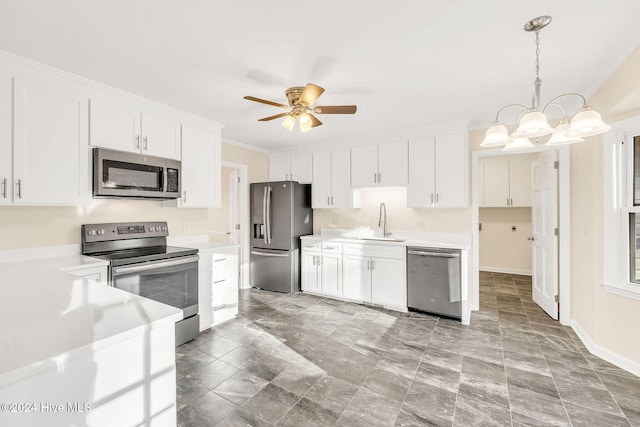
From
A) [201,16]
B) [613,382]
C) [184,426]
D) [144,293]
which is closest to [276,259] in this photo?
[144,293]

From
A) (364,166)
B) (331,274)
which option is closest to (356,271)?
(331,274)

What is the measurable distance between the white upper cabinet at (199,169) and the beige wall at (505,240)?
5.36 metres

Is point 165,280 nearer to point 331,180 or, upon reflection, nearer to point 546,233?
point 331,180

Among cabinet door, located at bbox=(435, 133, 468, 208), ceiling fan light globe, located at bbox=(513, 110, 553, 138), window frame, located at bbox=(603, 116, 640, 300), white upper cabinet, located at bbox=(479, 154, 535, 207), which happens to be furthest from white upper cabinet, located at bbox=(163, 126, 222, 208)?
white upper cabinet, located at bbox=(479, 154, 535, 207)

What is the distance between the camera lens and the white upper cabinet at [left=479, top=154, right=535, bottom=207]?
5.44m

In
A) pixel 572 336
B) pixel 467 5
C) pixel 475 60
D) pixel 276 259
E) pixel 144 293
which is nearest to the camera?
pixel 467 5

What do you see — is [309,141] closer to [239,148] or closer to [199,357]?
[239,148]

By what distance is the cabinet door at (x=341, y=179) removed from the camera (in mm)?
4473

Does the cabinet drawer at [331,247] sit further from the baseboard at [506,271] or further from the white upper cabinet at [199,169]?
the baseboard at [506,271]

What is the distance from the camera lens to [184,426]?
176 centimetres

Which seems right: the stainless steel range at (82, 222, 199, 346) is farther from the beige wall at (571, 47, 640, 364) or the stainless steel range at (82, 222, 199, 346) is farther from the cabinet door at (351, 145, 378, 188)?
the beige wall at (571, 47, 640, 364)

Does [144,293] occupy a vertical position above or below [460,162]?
below

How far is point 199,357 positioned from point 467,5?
3.25m

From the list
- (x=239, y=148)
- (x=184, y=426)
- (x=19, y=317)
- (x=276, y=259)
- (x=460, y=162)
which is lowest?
(x=184, y=426)
